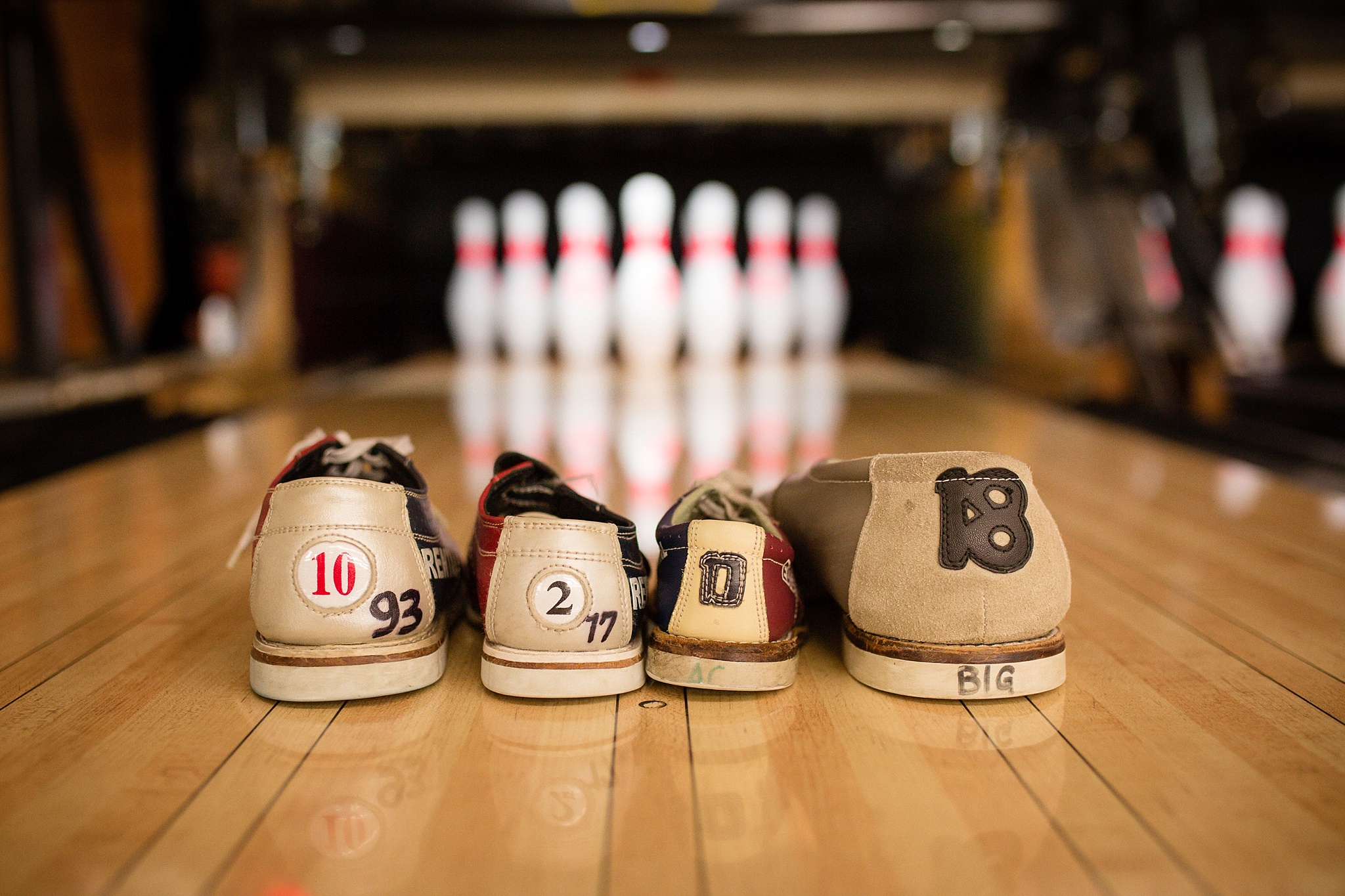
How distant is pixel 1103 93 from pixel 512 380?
7.92 feet

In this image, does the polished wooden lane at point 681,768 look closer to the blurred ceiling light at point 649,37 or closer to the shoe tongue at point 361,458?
the shoe tongue at point 361,458

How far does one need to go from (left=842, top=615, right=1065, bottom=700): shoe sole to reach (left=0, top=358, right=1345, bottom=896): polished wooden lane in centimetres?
2

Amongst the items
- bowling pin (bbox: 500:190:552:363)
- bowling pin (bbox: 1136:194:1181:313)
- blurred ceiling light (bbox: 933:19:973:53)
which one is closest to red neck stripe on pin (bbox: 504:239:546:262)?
bowling pin (bbox: 500:190:552:363)

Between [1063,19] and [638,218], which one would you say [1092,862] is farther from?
[638,218]

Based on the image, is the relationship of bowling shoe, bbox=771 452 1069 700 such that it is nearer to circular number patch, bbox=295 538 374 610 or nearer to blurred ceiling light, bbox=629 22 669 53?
circular number patch, bbox=295 538 374 610

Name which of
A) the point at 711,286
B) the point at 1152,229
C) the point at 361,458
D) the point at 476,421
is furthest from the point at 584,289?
the point at 361,458

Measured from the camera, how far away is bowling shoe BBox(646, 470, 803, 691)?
3.13 ft

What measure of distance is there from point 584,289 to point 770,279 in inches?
38.3

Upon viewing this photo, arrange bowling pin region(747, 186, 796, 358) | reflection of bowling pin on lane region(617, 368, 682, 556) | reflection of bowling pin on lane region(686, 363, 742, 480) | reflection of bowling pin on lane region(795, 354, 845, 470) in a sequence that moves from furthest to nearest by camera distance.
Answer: bowling pin region(747, 186, 796, 358), reflection of bowling pin on lane region(795, 354, 845, 470), reflection of bowling pin on lane region(686, 363, 742, 480), reflection of bowling pin on lane region(617, 368, 682, 556)

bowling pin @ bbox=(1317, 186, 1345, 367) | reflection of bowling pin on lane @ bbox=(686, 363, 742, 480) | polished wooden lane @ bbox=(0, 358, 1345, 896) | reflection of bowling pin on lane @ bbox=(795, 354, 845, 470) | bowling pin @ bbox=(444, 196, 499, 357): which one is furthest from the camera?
bowling pin @ bbox=(444, 196, 499, 357)

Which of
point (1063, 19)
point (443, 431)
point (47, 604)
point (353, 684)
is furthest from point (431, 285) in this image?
point (353, 684)

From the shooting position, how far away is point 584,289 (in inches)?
204

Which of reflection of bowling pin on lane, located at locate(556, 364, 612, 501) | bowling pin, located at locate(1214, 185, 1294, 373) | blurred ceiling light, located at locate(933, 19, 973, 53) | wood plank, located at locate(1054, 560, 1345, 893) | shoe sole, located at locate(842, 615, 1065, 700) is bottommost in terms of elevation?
wood plank, located at locate(1054, 560, 1345, 893)

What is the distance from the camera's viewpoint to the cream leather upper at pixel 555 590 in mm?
938
